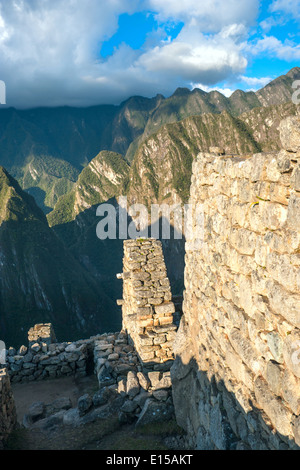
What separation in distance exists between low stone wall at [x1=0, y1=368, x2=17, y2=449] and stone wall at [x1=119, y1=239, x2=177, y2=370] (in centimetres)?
331

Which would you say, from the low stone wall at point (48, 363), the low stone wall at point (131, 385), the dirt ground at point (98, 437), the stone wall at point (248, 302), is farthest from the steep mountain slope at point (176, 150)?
the stone wall at point (248, 302)

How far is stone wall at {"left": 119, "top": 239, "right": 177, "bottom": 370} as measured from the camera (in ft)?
26.8

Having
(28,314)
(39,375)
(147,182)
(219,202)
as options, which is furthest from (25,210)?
(219,202)

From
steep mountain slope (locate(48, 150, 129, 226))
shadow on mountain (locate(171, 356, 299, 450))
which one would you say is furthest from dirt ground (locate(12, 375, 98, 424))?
steep mountain slope (locate(48, 150, 129, 226))

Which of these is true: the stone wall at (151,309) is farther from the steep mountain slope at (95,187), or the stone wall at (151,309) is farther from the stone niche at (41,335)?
the steep mountain slope at (95,187)

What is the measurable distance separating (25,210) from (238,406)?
3569 inches

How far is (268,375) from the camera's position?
122 inches

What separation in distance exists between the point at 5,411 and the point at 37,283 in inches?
2934

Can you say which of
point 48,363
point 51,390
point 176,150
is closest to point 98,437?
point 51,390

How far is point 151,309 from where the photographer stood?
8.31 meters

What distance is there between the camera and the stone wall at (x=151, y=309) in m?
8.16

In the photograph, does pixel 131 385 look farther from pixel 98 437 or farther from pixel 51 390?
pixel 51 390

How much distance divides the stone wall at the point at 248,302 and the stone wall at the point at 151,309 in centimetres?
259

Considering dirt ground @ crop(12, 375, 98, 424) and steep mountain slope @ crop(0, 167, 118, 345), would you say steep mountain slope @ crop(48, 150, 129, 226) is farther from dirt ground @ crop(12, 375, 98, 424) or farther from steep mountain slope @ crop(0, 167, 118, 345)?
dirt ground @ crop(12, 375, 98, 424)
